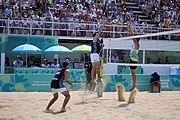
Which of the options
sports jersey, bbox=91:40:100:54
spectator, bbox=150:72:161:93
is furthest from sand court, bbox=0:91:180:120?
spectator, bbox=150:72:161:93

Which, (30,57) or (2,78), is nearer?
(2,78)

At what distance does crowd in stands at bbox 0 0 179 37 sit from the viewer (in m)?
20.4

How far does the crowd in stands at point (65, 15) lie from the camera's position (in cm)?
2039

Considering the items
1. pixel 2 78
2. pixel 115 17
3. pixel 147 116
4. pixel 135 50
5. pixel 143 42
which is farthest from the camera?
pixel 115 17

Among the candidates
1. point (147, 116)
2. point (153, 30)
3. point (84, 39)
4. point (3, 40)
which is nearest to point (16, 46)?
point (3, 40)

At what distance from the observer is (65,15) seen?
22438mm

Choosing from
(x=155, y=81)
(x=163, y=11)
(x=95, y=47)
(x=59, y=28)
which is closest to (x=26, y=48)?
(x=59, y=28)

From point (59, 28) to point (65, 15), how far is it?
1.69m

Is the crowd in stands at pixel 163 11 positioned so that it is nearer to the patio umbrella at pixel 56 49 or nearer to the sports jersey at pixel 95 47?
the patio umbrella at pixel 56 49

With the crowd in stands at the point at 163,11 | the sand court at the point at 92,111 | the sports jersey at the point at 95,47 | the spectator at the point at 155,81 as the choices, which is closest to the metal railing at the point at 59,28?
the crowd in stands at the point at 163,11

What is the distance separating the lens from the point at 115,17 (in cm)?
2484

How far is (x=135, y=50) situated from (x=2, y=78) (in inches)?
221

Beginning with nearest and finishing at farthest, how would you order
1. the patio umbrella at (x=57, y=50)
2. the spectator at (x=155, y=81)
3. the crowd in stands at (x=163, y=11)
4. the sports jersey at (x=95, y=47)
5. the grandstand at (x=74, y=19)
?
1. the sports jersey at (x=95, y=47)
2. the spectator at (x=155, y=81)
3. the patio umbrella at (x=57, y=50)
4. the grandstand at (x=74, y=19)
5. the crowd in stands at (x=163, y=11)

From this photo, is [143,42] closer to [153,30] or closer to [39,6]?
[153,30]
